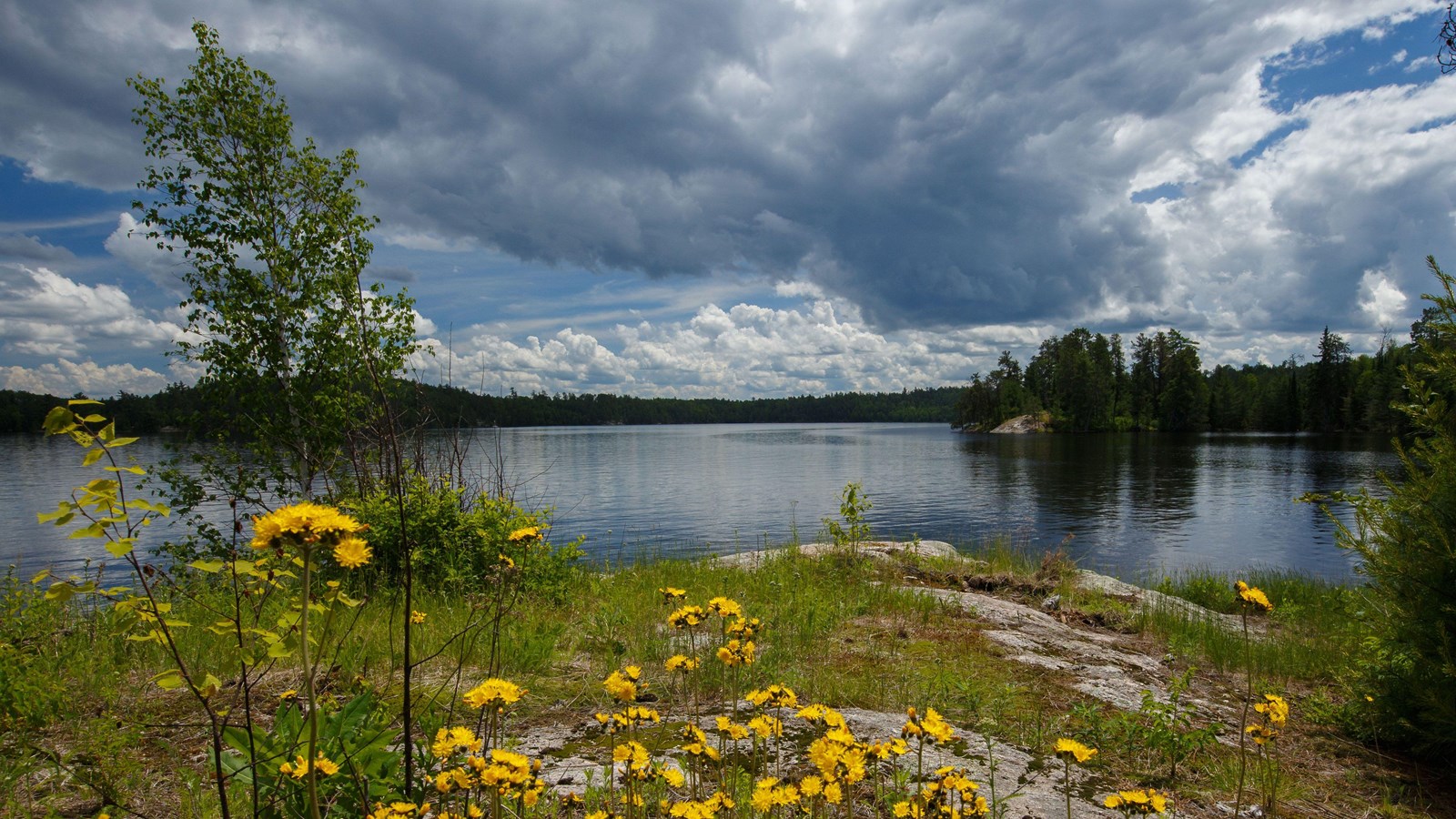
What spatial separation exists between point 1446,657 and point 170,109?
1347 cm

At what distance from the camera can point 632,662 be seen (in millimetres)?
4891

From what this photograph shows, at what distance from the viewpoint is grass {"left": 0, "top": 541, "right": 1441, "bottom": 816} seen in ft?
9.96

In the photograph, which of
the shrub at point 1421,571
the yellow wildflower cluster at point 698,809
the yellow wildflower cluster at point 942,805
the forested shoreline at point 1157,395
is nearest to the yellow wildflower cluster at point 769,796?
the yellow wildflower cluster at point 698,809

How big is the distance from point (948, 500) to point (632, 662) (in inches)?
1077

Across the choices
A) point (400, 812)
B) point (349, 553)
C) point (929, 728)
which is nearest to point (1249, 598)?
point (929, 728)

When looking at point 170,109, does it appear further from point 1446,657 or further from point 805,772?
point 1446,657

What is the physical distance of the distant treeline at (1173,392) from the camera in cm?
8281

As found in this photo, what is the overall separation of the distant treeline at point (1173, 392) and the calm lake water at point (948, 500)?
38.0 metres

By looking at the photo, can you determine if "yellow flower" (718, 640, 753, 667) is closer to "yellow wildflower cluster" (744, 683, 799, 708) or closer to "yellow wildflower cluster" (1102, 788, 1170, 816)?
"yellow wildflower cluster" (744, 683, 799, 708)

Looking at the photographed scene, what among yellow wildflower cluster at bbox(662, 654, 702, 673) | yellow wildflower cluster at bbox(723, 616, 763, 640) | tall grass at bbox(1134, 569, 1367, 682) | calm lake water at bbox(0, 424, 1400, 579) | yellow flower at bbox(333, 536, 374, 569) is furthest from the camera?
calm lake water at bbox(0, 424, 1400, 579)

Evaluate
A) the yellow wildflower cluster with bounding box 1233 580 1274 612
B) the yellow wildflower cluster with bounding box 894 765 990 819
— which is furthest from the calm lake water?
the yellow wildflower cluster with bounding box 894 765 990 819

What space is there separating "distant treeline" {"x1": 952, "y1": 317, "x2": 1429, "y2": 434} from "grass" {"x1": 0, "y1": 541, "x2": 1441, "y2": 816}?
3886 inches

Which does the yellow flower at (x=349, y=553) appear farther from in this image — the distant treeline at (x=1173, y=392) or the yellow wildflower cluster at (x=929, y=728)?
the distant treeline at (x=1173, y=392)

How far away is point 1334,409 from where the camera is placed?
3290 inches
